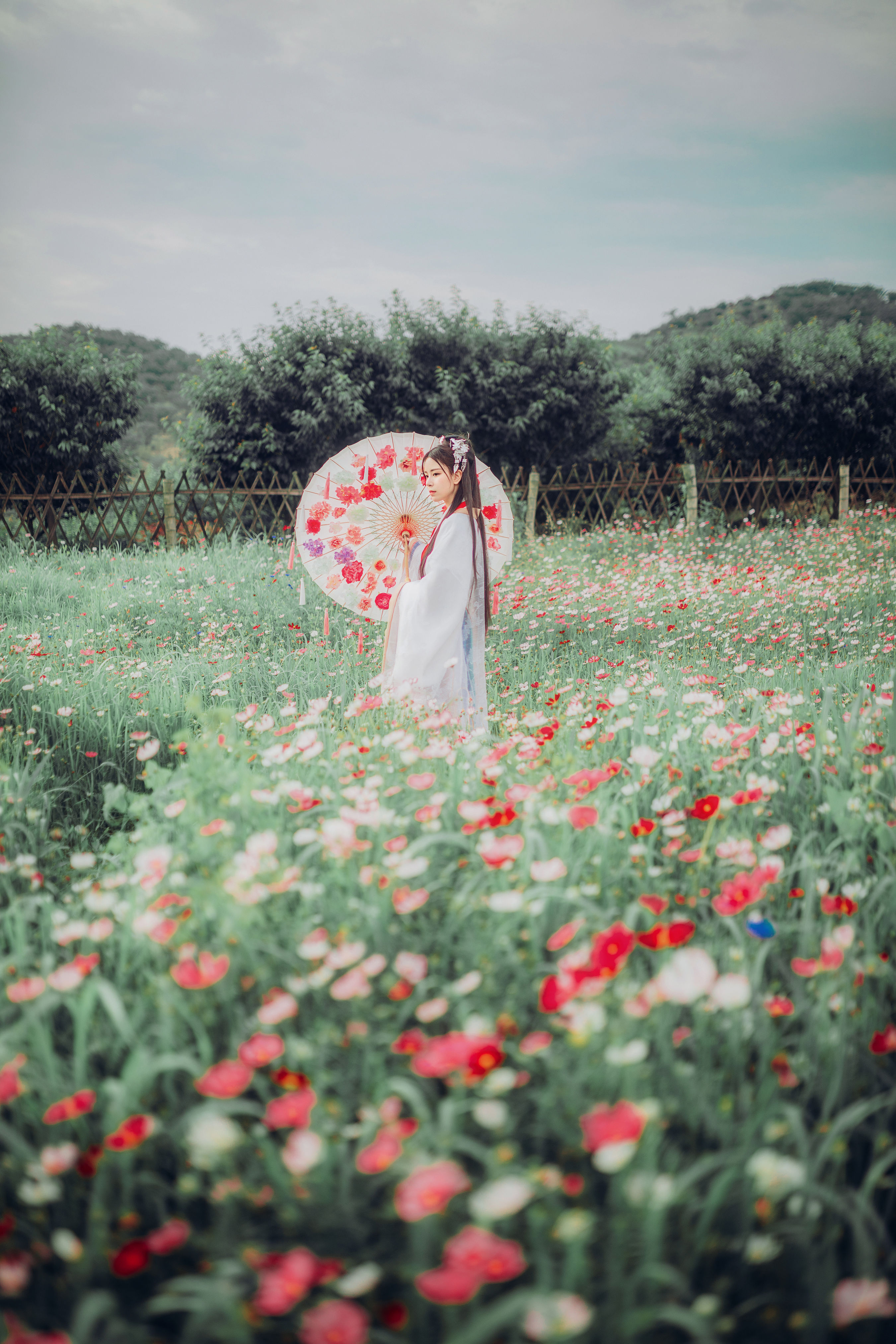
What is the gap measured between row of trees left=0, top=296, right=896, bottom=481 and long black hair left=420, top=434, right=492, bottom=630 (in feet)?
27.1

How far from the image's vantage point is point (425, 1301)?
3.10 ft

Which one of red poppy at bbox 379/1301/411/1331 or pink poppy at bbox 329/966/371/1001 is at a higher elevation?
pink poppy at bbox 329/966/371/1001

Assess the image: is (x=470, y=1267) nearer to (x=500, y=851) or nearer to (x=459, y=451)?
(x=500, y=851)

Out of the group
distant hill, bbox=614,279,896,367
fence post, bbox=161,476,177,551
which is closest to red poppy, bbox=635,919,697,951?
fence post, bbox=161,476,177,551

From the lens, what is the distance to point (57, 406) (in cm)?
1165

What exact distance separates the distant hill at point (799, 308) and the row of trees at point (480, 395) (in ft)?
40.4

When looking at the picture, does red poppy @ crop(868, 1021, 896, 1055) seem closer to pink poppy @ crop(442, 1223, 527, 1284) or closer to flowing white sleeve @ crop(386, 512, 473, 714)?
pink poppy @ crop(442, 1223, 527, 1284)

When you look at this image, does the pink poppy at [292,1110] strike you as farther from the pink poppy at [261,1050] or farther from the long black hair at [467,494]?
the long black hair at [467,494]

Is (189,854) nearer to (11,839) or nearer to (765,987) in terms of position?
(11,839)

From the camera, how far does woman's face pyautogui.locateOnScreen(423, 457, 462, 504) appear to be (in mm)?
3551

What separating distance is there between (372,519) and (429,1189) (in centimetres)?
345

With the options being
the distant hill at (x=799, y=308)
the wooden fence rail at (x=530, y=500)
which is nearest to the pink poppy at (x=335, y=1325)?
the wooden fence rail at (x=530, y=500)

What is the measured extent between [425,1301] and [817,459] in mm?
17398

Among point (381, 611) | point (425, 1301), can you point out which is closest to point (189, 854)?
point (425, 1301)
